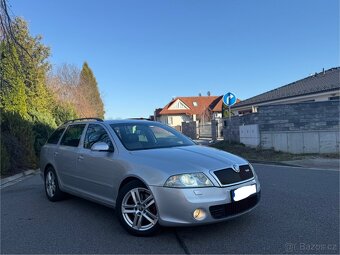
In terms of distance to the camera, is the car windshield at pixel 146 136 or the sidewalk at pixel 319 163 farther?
the sidewalk at pixel 319 163

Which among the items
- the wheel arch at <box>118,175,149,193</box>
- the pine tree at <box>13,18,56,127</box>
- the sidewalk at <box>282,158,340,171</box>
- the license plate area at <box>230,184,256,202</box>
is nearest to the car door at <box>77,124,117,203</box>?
the wheel arch at <box>118,175,149,193</box>

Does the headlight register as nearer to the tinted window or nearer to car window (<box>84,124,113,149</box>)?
car window (<box>84,124,113,149</box>)

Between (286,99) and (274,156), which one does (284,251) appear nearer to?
(274,156)

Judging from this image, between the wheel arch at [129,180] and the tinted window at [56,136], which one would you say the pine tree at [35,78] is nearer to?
the tinted window at [56,136]

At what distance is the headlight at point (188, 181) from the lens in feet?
14.7

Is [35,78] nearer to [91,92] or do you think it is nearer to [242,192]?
[242,192]

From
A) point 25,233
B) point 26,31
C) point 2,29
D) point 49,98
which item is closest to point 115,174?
point 25,233

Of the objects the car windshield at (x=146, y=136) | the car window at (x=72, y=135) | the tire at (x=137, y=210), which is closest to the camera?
the tire at (x=137, y=210)

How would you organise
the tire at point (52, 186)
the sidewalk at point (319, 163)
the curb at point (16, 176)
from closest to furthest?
the tire at point (52, 186), the curb at point (16, 176), the sidewalk at point (319, 163)

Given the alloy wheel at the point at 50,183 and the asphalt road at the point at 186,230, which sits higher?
the alloy wheel at the point at 50,183

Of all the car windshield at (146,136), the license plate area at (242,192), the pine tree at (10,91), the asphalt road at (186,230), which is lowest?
the asphalt road at (186,230)

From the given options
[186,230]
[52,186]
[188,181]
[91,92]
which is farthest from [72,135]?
[91,92]

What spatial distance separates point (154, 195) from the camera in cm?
463

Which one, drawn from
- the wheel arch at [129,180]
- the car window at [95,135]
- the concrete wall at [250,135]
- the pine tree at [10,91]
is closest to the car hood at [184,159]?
the wheel arch at [129,180]
